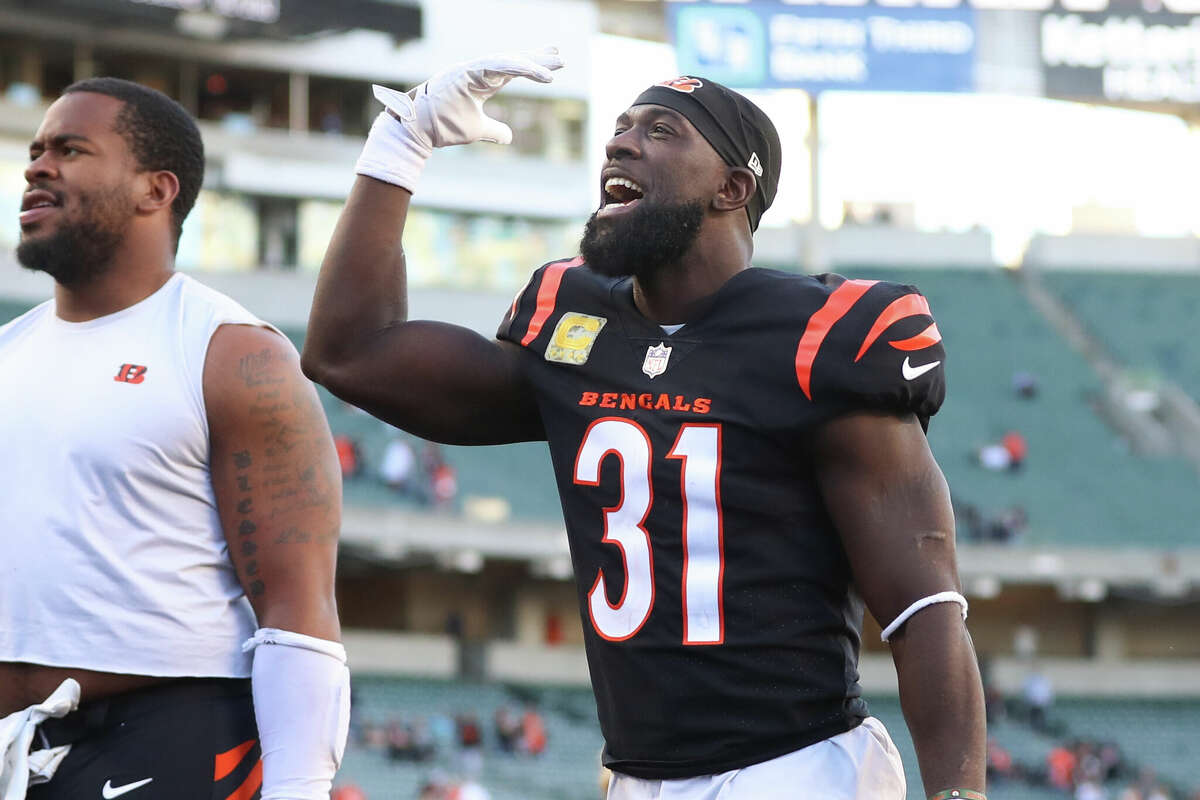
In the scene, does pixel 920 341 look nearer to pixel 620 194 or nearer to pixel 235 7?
pixel 620 194

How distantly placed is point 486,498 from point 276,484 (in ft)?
70.2

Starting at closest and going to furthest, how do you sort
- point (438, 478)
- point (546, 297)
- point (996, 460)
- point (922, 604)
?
point (922, 604) → point (546, 297) → point (438, 478) → point (996, 460)

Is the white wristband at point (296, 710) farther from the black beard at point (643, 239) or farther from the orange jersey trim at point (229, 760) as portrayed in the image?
the black beard at point (643, 239)

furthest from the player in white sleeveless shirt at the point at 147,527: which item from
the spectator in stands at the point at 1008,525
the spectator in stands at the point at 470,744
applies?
the spectator in stands at the point at 1008,525

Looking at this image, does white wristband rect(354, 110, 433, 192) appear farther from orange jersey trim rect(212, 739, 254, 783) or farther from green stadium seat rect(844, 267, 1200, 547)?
green stadium seat rect(844, 267, 1200, 547)

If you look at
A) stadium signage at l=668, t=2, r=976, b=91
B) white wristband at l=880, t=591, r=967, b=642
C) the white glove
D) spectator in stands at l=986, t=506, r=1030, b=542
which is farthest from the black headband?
stadium signage at l=668, t=2, r=976, b=91

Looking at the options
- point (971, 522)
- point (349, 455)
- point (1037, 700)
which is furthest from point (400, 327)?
point (971, 522)

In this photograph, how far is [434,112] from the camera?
3189mm

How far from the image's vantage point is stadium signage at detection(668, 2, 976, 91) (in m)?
26.9

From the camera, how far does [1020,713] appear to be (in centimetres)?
2472

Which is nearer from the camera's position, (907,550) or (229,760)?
(907,550)

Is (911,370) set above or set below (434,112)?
below

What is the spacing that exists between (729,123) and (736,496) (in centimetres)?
68

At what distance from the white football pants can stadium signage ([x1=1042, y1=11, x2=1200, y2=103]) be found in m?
27.6
